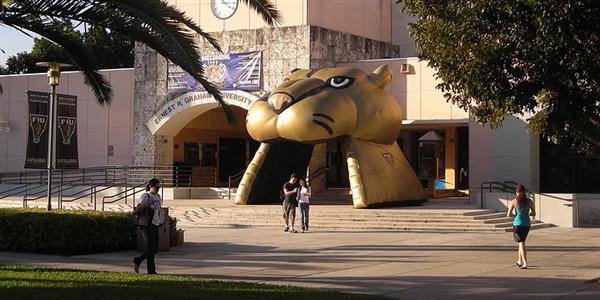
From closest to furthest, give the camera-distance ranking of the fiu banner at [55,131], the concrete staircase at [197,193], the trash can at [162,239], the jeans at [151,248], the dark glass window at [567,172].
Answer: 1. the jeans at [151,248]
2. the trash can at [162,239]
3. the fiu banner at [55,131]
4. the dark glass window at [567,172]
5. the concrete staircase at [197,193]

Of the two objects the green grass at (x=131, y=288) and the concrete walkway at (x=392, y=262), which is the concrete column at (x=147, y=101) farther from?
the green grass at (x=131, y=288)

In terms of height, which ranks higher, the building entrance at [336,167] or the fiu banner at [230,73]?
the fiu banner at [230,73]

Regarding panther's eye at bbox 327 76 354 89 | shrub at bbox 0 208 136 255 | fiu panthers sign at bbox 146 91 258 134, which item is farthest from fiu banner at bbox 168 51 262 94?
shrub at bbox 0 208 136 255

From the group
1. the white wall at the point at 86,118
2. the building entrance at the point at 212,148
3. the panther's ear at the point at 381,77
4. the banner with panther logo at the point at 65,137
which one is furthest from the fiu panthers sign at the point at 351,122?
the building entrance at the point at 212,148

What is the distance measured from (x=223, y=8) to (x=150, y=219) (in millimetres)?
23536

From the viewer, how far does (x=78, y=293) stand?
10500 millimetres

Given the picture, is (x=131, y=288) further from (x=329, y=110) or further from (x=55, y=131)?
(x=329, y=110)

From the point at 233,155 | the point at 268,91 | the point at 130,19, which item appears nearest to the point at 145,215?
the point at 130,19

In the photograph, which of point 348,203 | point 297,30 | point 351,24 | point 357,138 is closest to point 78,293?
point 357,138

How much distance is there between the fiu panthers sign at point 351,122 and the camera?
83.8 feet

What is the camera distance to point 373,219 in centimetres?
2473

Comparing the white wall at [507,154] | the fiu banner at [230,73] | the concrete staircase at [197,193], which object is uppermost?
the fiu banner at [230,73]

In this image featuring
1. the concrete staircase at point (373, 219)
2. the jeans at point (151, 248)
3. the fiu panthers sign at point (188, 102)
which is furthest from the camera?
the fiu panthers sign at point (188, 102)

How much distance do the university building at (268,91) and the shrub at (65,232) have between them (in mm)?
13621
